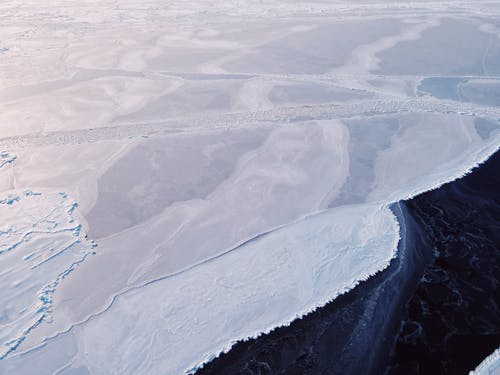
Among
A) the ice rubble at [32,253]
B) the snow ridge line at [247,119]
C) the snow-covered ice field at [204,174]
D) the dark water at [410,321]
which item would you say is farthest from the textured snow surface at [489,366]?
the snow ridge line at [247,119]

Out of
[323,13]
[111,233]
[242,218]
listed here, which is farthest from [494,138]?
[323,13]

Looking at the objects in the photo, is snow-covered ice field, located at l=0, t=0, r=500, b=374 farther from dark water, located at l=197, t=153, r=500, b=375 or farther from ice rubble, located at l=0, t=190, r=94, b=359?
dark water, located at l=197, t=153, r=500, b=375

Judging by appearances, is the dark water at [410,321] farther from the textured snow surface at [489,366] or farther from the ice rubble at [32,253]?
the ice rubble at [32,253]

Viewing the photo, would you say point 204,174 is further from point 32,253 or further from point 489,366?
point 489,366

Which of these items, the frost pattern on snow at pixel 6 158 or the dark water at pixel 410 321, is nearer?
the dark water at pixel 410 321

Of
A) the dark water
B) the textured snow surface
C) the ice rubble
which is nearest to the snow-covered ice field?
the ice rubble
